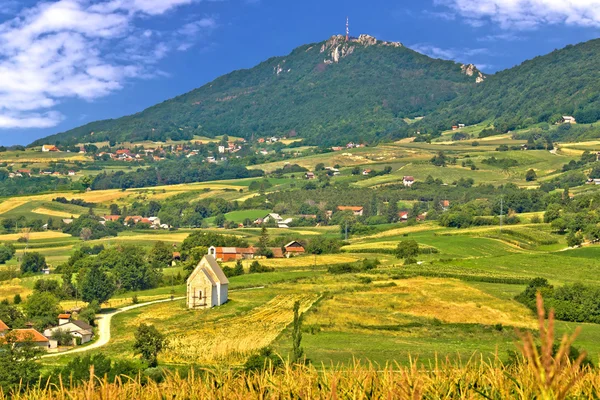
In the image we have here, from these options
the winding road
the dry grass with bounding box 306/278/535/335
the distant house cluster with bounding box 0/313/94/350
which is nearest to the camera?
the winding road

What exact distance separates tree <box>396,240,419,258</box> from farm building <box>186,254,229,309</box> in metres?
28.0

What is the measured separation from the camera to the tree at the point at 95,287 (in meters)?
76.4

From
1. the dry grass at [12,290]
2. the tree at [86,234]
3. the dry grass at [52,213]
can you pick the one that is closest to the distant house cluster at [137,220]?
the dry grass at [52,213]

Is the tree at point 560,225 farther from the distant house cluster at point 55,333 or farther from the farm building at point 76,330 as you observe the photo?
the distant house cluster at point 55,333

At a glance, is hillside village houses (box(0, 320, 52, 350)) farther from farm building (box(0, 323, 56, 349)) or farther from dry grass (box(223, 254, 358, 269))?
dry grass (box(223, 254, 358, 269))

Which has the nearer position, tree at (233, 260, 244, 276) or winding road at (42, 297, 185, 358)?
winding road at (42, 297, 185, 358)

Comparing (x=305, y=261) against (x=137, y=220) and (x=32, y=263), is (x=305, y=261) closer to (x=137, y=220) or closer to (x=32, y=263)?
(x=32, y=263)

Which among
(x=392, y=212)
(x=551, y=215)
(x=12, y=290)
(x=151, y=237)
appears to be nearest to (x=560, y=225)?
(x=551, y=215)

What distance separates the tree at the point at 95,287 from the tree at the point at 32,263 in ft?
96.1

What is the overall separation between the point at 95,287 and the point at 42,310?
43.3ft

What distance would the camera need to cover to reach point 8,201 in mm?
181875

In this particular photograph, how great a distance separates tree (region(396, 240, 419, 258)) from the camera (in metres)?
90.8

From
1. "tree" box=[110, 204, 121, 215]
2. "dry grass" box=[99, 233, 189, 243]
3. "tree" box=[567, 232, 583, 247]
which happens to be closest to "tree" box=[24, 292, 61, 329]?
"tree" box=[567, 232, 583, 247]

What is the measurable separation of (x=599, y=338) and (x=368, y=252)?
4659cm
